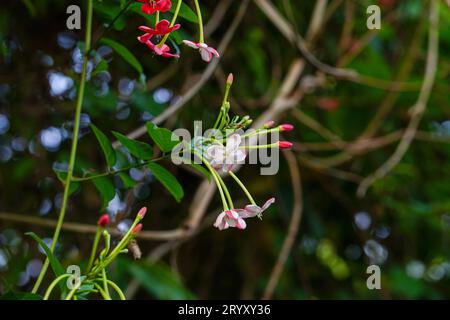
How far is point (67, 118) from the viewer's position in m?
1.52

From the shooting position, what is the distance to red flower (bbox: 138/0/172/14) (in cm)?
61

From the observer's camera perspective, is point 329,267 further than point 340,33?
Yes

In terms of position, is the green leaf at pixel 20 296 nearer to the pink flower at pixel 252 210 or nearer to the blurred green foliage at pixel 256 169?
the pink flower at pixel 252 210

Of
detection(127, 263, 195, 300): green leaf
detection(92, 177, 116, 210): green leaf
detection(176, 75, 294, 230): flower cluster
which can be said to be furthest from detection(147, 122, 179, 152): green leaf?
detection(127, 263, 195, 300): green leaf

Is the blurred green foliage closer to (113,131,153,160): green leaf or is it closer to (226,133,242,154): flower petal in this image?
(113,131,153,160): green leaf

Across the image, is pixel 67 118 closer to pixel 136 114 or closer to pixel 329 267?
pixel 136 114

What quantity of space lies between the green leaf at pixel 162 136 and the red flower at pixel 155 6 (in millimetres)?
110

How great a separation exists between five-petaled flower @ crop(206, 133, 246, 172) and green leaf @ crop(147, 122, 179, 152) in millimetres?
55

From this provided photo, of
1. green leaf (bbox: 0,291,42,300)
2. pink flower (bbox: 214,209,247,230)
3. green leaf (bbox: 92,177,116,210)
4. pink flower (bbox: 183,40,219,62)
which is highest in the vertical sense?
pink flower (bbox: 183,40,219,62)

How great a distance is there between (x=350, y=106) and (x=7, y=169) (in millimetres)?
988

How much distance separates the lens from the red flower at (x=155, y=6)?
61 cm

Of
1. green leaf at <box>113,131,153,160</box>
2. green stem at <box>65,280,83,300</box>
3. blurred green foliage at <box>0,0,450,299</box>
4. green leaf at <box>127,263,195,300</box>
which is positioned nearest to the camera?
green stem at <box>65,280,83,300</box>

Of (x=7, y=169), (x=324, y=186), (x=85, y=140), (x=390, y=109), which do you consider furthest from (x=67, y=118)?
(x=390, y=109)

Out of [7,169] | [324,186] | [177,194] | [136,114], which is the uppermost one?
[177,194]
